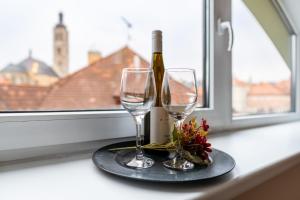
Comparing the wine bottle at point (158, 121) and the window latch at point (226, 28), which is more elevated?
the window latch at point (226, 28)

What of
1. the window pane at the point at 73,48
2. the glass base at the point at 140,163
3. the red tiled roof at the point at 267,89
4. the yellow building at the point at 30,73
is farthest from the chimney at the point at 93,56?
the red tiled roof at the point at 267,89

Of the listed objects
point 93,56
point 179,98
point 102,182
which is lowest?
point 102,182

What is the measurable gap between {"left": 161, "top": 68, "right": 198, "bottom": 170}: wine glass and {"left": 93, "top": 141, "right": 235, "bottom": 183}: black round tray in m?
0.03

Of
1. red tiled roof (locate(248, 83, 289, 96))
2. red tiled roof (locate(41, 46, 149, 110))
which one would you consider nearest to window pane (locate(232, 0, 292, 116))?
red tiled roof (locate(248, 83, 289, 96))

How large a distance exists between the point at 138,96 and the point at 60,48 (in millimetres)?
301

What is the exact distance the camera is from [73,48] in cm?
74

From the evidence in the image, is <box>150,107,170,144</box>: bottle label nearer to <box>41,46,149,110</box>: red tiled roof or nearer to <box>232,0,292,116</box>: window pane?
<box>41,46,149,110</box>: red tiled roof

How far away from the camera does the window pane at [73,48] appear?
0.65 m

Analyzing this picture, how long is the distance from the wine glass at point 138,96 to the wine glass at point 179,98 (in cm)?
3

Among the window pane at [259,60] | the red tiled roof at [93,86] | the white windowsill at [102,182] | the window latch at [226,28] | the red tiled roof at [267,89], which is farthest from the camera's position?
the red tiled roof at [267,89]

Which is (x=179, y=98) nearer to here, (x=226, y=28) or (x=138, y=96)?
(x=138, y=96)

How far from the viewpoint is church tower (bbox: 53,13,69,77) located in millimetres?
709

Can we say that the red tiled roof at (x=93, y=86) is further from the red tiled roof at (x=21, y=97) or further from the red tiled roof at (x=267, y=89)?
the red tiled roof at (x=267, y=89)

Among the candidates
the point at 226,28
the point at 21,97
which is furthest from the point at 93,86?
the point at 226,28
